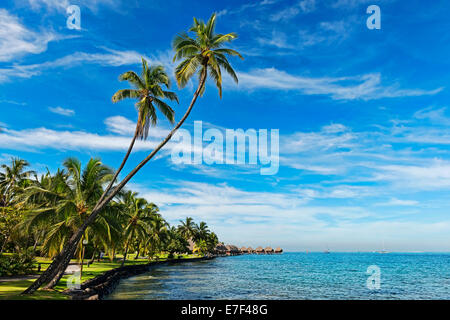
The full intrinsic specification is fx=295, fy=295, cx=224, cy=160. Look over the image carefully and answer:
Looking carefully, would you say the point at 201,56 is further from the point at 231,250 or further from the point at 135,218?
the point at 231,250

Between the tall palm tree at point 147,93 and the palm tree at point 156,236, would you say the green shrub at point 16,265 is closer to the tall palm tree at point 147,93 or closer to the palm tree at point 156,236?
the tall palm tree at point 147,93

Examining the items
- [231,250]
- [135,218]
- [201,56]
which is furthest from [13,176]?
[231,250]

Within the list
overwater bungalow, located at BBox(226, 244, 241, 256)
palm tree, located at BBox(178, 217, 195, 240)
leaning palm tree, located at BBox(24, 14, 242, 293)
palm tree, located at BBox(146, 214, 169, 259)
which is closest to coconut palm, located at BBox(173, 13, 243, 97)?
leaning palm tree, located at BBox(24, 14, 242, 293)

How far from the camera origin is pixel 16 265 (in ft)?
80.2

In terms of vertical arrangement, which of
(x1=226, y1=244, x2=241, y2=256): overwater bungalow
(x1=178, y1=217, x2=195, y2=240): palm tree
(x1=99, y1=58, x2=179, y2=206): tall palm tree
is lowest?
(x1=226, y1=244, x2=241, y2=256): overwater bungalow

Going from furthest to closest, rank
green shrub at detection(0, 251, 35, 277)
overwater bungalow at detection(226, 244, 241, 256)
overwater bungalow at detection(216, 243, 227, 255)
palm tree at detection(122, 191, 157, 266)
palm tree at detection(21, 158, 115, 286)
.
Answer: overwater bungalow at detection(226, 244, 241, 256) < overwater bungalow at detection(216, 243, 227, 255) < palm tree at detection(122, 191, 157, 266) < green shrub at detection(0, 251, 35, 277) < palm tree at detection(21, 158, 115, 286)

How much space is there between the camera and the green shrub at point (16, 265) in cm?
2364

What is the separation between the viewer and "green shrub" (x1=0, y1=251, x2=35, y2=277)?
23641 mm

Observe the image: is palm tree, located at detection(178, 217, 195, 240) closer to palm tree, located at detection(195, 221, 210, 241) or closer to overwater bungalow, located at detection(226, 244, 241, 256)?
palm tree, located at detection(195, 221, 210, 241)

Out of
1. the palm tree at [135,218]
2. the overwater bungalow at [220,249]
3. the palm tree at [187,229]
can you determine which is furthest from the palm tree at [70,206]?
the overwater bungalow at [220,249]
